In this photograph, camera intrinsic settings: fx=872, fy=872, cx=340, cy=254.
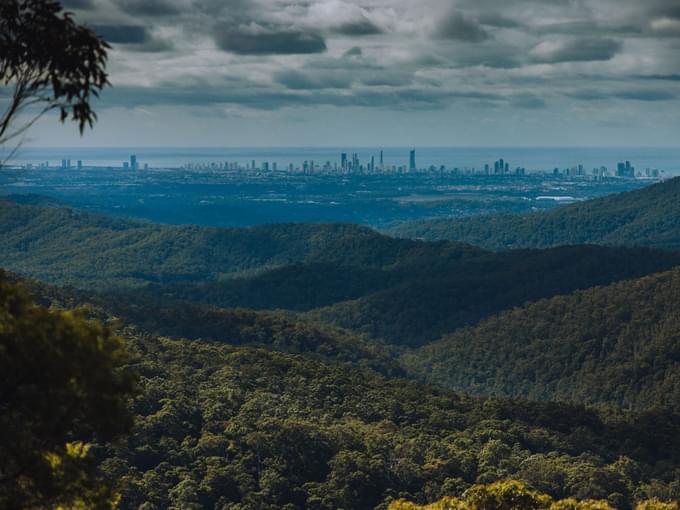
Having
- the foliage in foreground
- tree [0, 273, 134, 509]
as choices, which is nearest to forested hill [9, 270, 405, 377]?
the foliage in foreground

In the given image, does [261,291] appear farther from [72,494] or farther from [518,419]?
[72,494]

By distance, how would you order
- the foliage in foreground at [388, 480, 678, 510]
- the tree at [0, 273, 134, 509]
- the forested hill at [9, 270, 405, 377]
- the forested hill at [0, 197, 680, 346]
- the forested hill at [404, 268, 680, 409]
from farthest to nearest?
the forested hill at [0, 197, 680, 346] → the forested hill at [9, 270, 405, 377] → the forested hill at [404, 268, 680, 409] → the foliage in foreground at [388, 480, 678, 510] → the tree at [0, 273, 134, 509]

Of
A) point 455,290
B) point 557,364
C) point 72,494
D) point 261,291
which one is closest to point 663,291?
point 557,364

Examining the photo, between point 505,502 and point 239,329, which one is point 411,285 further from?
point 505,502

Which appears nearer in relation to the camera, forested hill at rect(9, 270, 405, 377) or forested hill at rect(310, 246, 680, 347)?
forested hill at rect(9, 270, 405, 377)

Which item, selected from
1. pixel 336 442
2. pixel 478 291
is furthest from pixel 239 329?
pixel 478 291

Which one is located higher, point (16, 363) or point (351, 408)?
point (16, 363)

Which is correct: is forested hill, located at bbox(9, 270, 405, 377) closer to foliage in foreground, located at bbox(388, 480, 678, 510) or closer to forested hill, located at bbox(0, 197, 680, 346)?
forested hill, located at bbox(0, 197, 680, 346)
